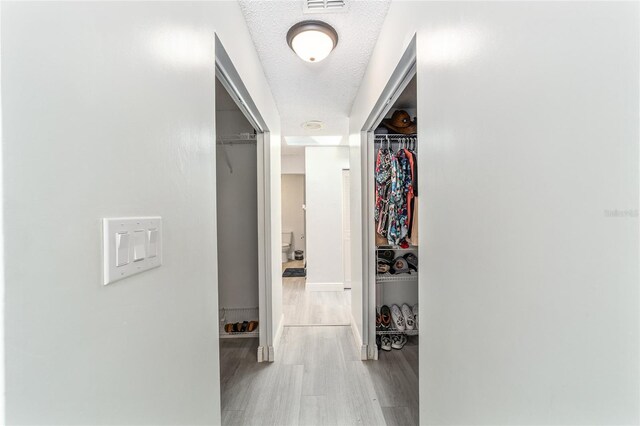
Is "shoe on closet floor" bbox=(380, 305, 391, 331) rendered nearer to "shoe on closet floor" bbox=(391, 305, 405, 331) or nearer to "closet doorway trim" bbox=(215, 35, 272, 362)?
"shoe on closet floor" bbox=(391, 305, 405, 331)

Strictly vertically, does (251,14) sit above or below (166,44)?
above

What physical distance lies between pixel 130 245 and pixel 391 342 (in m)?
2.68

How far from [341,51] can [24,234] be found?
6.41ft

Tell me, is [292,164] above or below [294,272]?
above

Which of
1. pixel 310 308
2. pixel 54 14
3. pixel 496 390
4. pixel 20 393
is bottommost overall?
pixel 310 308

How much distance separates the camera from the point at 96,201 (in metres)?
0.53

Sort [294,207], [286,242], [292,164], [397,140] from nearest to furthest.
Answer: [397,140], [292,164], [286,242], [294,207]

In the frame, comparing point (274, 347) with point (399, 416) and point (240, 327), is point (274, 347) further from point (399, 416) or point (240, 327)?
point (399, 416)

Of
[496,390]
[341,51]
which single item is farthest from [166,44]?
[341,51]

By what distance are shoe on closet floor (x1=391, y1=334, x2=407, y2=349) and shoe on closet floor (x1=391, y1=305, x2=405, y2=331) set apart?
0.14 m

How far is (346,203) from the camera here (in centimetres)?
466

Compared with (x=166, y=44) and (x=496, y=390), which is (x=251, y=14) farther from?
(x=496, y=390)

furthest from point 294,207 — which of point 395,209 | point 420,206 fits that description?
point 420,206

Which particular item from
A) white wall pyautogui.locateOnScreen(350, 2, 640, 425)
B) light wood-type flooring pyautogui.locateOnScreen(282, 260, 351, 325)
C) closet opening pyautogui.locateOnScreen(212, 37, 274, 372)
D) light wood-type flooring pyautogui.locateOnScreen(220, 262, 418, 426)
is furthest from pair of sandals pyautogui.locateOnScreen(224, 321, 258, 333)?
white wall pyautogui.locateOnScreen(350, 2, 640, 425)
